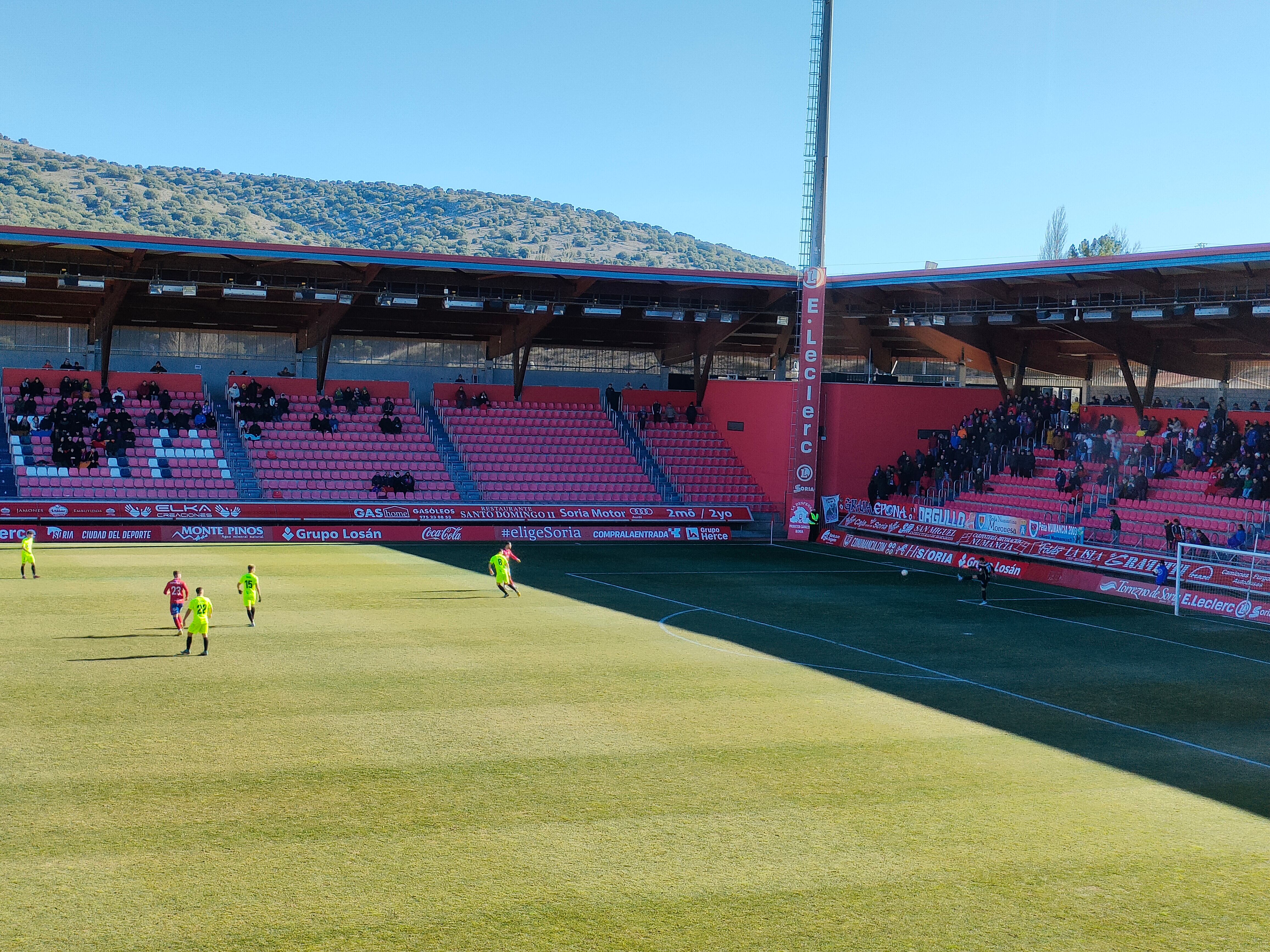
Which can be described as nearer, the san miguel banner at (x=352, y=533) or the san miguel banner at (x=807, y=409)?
the san miguel banner at (x=352, y=533)

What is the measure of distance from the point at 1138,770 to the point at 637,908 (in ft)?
26.9

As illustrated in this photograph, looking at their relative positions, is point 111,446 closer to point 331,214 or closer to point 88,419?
point 88,419

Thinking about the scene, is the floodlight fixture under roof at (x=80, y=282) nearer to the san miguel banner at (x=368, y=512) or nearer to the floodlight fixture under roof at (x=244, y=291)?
the floodlight fixture under roof at (x=244, y=291)

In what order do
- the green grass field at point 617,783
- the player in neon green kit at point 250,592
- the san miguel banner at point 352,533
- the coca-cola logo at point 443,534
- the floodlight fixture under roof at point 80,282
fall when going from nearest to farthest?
the green grass field at point 617,783 → the player in neon green kit at point 250,592 → the san miguel banner at point 352,533 → the floodlight fixture under roof at point 80,282 → the coca-cola logo at point 443,534

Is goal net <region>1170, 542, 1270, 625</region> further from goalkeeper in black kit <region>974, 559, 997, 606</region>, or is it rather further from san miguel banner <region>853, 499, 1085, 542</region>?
san miguel banner <region>853, 499, 1085, 542</region>

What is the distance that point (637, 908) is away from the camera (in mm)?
10023

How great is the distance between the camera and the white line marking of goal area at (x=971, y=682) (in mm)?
16203

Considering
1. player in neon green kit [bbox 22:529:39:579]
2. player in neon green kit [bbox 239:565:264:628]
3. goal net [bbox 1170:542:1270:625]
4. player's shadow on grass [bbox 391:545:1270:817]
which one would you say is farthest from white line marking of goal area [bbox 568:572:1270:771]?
player in neon green kit [bbox 22:529:39:579]

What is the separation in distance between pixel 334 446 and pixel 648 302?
547 inches

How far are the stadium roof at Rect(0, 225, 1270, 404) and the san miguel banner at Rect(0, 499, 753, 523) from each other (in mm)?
7718

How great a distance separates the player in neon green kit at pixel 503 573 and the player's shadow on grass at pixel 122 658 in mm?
9433

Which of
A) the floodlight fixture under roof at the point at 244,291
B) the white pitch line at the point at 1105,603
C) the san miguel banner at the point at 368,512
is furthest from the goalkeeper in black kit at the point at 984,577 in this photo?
the floodlight fixture under roof at the point at 244,291

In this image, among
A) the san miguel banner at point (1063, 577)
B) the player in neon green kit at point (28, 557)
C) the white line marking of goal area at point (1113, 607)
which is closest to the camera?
the white line marking of goal area at point (1113, 607)

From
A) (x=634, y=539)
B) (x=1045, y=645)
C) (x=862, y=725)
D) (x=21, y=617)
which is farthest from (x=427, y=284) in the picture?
(x=862, y=725)
